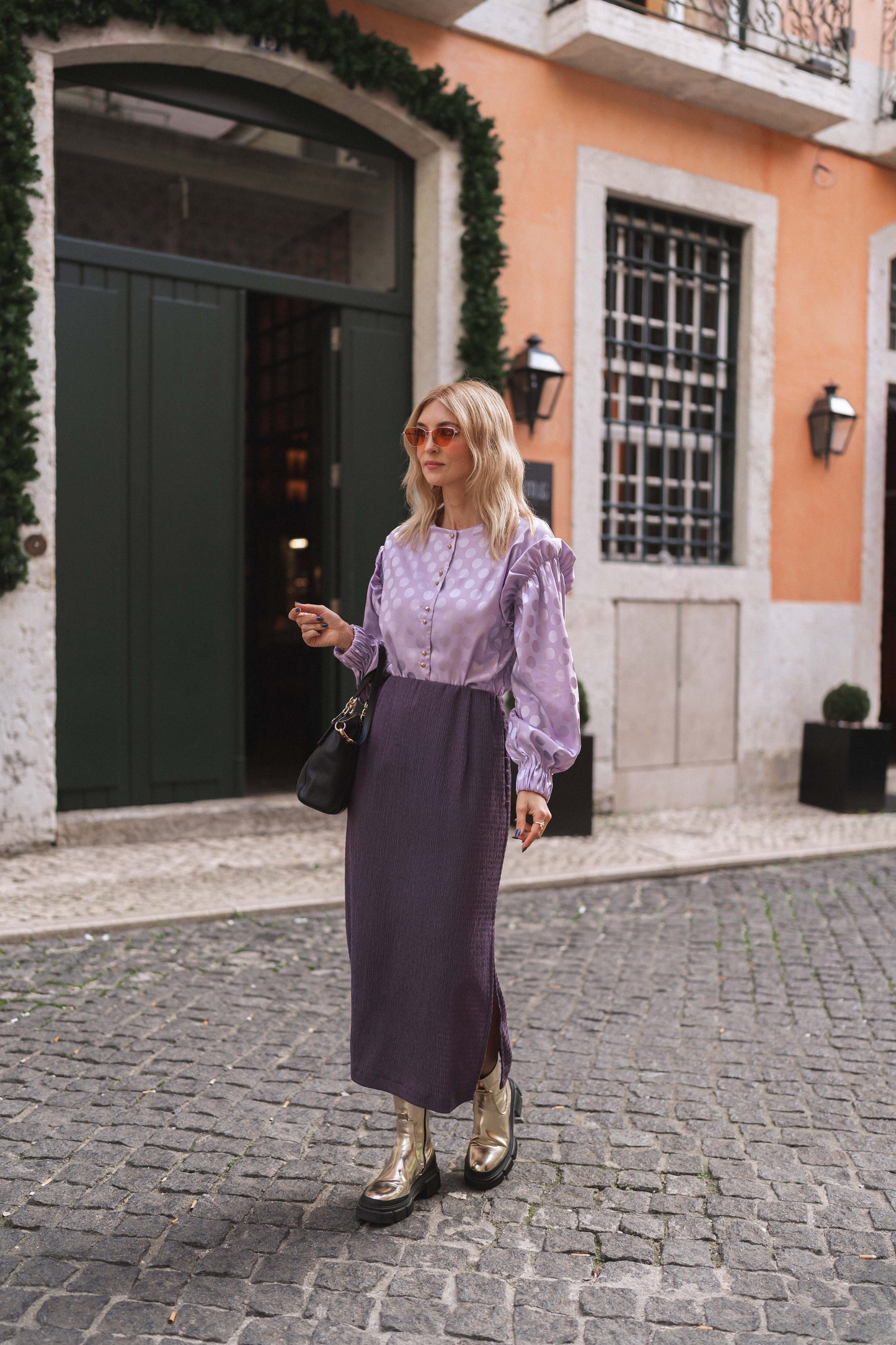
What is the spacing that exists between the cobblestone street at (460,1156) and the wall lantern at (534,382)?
4.25 m

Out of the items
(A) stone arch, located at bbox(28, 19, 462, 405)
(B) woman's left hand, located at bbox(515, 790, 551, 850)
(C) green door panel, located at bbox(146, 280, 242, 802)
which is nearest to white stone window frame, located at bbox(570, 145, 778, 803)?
(A) stone arch, located at bbox(28, 19, 462, 405)

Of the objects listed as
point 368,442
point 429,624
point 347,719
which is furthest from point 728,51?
point 347,719

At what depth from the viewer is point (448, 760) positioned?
2711 millimetres

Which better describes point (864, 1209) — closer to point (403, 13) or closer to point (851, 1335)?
point (851, 1335)

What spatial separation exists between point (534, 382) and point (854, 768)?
12.9ft

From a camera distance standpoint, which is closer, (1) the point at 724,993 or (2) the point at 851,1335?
(2) the point at 851,1335

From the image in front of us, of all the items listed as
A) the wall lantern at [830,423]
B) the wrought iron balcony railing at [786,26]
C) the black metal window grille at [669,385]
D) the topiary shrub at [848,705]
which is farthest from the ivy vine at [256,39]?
the topiary shrub at [848,705]

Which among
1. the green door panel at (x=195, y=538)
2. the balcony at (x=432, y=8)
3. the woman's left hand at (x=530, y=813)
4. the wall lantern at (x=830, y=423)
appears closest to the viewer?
the woman's left hand at (x=530, y=813)

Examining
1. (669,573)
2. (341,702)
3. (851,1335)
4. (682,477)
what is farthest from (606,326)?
(851,1335)

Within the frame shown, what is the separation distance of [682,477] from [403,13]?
394cm

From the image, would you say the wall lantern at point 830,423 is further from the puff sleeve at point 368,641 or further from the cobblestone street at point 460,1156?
the puff sleeve at point 368,641

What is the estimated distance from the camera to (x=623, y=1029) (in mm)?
4098

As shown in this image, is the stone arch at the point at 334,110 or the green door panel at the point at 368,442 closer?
the stone arch at the point at 334,110

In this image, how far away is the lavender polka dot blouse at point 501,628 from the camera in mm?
2672
